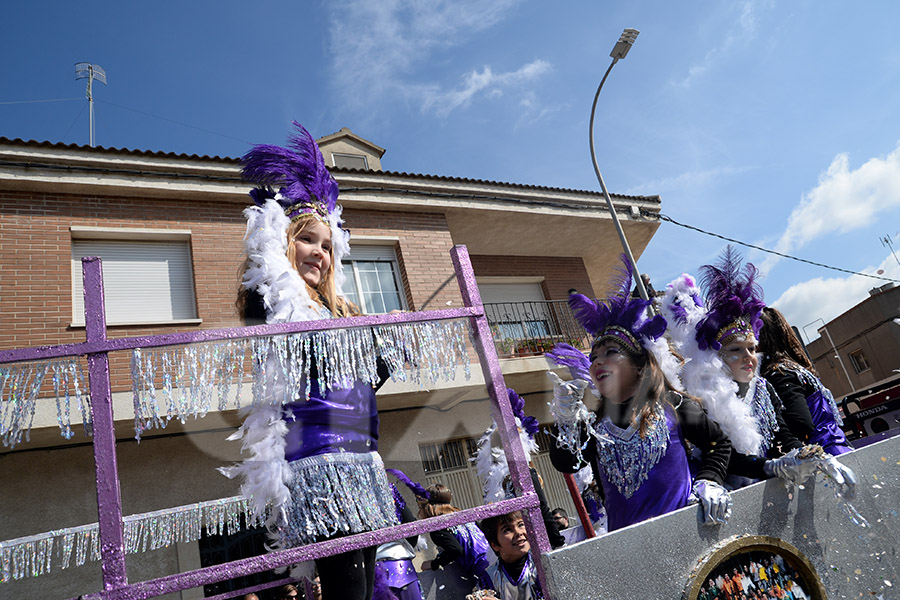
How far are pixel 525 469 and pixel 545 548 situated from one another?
0.21 m

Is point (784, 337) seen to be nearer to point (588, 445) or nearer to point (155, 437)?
point (588, 445)

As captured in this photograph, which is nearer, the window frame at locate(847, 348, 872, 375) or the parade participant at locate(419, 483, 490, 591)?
the parade participant at locate(419, 483, 490, 591)

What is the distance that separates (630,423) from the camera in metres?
2.29

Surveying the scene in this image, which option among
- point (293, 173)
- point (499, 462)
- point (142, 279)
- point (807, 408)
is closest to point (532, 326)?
point (142, 279)

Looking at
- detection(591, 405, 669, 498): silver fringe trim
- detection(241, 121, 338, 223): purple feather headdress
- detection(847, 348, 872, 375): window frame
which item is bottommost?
detection(591, 405, 669, 498): silver fringe trim

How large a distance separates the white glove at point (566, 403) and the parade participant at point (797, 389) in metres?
1.36

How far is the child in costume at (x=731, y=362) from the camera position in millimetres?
2486

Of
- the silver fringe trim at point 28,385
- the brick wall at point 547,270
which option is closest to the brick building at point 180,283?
the brick wall at point 547,270

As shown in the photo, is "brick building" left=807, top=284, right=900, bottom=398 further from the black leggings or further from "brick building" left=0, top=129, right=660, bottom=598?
the black leggings

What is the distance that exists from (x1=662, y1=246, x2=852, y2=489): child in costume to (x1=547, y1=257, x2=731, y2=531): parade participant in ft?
0.57

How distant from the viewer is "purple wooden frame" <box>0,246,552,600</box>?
1.26m

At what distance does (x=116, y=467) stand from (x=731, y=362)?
271 centimetres

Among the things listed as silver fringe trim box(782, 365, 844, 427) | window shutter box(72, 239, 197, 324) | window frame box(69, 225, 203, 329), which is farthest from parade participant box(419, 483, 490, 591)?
window shutter box(72, 239, 197, 324)

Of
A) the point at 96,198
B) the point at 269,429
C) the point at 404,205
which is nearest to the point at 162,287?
the point at 96,198
